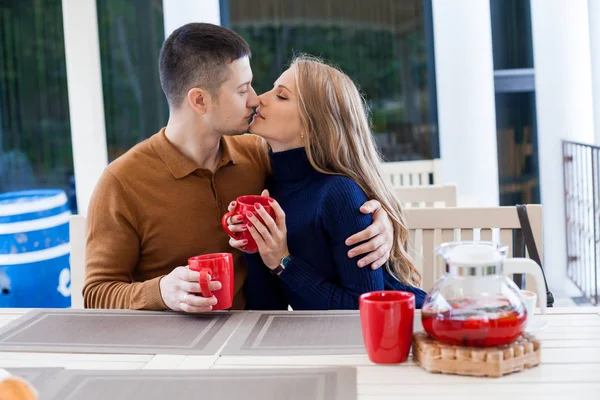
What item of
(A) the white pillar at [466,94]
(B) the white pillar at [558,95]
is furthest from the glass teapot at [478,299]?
(B) the white pillar at [558,95]

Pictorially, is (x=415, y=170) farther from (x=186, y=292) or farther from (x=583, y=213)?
(x=186, y=292)

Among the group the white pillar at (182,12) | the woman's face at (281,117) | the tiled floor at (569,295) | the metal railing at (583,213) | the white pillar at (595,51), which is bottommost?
the tiled floor at (569,295)

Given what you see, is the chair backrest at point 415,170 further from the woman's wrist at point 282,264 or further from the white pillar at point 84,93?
the woman's wrist at point 282,264

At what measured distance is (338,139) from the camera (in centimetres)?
184

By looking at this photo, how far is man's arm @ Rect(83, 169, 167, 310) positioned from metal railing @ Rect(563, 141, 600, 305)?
2361 millimetres

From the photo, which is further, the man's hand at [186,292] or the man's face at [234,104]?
the man's face at [234,104]

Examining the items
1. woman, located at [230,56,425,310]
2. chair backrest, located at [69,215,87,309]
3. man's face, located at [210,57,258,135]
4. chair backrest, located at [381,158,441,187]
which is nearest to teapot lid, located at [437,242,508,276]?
woman, located at [230,56,425,310]

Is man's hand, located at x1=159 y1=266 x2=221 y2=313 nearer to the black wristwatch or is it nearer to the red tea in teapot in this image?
the black wristwatch

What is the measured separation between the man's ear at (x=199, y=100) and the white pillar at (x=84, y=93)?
200 centimetres

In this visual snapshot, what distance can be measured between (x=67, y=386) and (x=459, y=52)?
3231 millimetres

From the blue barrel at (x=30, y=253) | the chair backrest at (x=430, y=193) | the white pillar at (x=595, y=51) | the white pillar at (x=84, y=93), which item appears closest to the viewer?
the chair backrest at (x=430, y=193)

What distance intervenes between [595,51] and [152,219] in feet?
8.49

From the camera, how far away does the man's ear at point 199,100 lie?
1965mm

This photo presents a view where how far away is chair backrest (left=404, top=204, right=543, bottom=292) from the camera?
1.73 m
